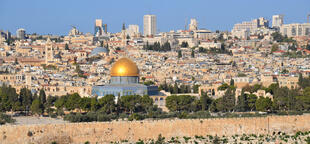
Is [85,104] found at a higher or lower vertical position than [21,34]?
lower

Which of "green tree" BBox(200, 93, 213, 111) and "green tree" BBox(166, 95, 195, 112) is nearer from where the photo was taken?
"green tree" BBox(200, 93, 213, 111)

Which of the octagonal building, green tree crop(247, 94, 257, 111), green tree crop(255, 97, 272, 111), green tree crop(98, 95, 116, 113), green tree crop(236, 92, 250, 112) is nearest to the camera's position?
green tree crop(98, 95, 116, 113)

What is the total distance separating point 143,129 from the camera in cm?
3809

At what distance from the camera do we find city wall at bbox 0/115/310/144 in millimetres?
36062

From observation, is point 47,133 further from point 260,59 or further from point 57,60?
point 260,59

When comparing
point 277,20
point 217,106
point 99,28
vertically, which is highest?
point 277,20

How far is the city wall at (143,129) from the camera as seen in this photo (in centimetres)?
3606

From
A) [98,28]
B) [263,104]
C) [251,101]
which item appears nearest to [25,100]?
[251,101]

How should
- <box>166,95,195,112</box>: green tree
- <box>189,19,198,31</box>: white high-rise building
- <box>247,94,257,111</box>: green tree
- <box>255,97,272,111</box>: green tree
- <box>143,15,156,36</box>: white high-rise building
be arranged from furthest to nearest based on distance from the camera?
<box>143,15,156,36</box>: white high-rise building < <box>189,19,198,31</box>: white high-rise building < <box>166,95,195,112</box>: green tree < <box>247,94,257,111</box>: green tree < <box>255,97,272,111</box>: green tree

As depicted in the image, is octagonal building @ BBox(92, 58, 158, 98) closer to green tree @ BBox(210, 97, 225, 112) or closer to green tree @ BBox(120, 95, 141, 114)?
green tree @ BBox(120, 95, 141, 114)

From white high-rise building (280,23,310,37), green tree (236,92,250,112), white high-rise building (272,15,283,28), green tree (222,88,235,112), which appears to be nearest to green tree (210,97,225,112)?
green tree (222,88,235,112)

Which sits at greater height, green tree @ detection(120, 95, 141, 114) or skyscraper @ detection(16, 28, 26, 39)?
skyscraper @ detection(16, 28, 26, 39)

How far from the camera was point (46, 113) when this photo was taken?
48281mm

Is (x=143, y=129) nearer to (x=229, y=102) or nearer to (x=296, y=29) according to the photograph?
(x=229, y=102)
